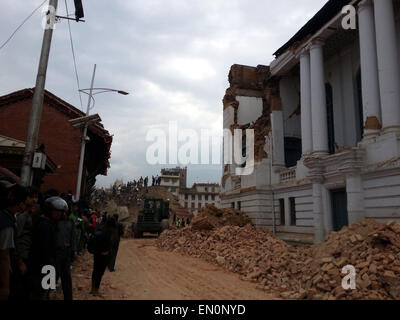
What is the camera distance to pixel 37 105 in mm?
7664

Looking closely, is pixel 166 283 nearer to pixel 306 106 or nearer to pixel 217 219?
pixel 217 219

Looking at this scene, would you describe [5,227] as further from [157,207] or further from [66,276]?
[157,207]

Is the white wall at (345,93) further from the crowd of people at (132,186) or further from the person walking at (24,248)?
the crowd of people at (132,186)

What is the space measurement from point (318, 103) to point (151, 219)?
57.5ft

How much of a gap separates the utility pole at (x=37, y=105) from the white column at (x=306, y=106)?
12.6m

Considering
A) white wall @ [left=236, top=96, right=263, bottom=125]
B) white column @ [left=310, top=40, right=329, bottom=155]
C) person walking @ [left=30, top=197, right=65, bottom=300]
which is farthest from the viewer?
white wall @ [left=236, top=96, right=263, bottom=125]

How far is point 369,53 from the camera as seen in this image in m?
12.3

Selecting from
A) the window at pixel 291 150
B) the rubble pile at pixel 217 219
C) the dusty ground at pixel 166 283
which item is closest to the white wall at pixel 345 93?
the window at pixel 291 150

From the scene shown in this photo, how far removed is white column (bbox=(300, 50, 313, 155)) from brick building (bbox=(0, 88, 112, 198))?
13023 millimetres

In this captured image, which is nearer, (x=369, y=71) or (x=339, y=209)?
(x=369, y=71)

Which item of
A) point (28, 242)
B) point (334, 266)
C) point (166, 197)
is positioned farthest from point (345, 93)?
point (166, 197)

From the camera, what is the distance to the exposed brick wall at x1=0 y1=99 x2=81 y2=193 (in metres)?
20.4

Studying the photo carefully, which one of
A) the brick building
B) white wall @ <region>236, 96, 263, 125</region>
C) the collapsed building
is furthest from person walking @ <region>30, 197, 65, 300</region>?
white wall @ <region>236, 96, 263, 125</region>

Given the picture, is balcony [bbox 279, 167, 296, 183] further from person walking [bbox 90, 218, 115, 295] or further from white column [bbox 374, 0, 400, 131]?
person walking [bbox 90, 218, 115, 295]
